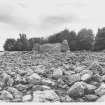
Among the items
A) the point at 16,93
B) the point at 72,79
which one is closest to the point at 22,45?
the point at 72,79

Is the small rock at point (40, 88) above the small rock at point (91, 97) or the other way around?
above

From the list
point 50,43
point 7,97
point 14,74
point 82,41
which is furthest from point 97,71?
point 82,41

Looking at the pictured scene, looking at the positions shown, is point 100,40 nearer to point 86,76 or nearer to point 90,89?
point 86,76

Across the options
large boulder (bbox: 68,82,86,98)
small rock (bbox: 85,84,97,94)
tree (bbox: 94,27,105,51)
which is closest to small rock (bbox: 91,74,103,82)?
small rock (bbox: 85,84,97,94)

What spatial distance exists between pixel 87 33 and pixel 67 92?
6247 millimetres

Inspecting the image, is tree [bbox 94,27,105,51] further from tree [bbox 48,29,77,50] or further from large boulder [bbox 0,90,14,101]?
large boulder [bbox 0,90,14,101]

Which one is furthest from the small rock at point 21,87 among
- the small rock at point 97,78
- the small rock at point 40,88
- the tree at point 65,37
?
the tree at point 65,37

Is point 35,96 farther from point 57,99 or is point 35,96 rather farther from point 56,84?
point 56,84

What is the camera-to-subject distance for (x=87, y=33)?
8.36 metres

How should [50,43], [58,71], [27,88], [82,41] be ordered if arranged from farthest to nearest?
1. [82,41]
2. [50,43]
3. [58,71]
4. [27,88]

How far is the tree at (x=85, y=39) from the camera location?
26.4ft

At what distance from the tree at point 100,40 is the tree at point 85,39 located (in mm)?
269

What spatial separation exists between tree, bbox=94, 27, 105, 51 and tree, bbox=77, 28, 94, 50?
10.6 inches

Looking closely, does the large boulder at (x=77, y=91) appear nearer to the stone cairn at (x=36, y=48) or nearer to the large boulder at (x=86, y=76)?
the large boulder at (x=86, y=76)
